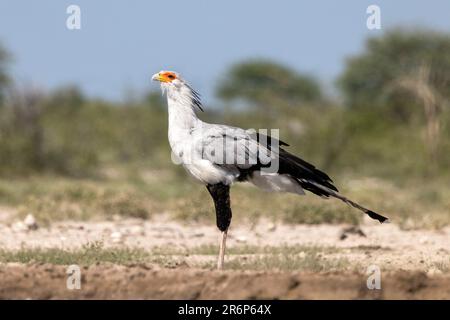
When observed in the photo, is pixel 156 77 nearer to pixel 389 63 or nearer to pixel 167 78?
pixel 167 78

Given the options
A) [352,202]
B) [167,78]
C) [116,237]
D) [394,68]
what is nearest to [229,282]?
[352,202]

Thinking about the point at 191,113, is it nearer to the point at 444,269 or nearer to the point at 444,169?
the point at 444,269

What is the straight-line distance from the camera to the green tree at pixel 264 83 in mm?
36875

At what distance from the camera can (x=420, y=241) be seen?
428 inches

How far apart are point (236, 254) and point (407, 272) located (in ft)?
9.49

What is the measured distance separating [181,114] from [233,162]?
63cm

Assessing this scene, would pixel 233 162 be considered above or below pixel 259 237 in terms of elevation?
above

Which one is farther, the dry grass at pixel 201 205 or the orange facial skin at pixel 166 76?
the dry grass at pixel 201 205

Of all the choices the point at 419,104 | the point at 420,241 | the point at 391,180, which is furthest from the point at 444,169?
the point at 420,241

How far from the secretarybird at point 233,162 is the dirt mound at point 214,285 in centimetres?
128

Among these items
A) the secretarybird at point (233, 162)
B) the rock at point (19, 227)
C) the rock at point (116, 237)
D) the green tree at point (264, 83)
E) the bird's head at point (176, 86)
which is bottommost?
the rock at point (116, 237)

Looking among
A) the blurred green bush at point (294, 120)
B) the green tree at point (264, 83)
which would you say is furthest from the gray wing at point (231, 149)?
the green tree at point (264, 83)

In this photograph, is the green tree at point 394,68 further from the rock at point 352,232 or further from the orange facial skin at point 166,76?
the orange facial skin at point 166,76

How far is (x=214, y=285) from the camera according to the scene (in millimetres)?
6672
